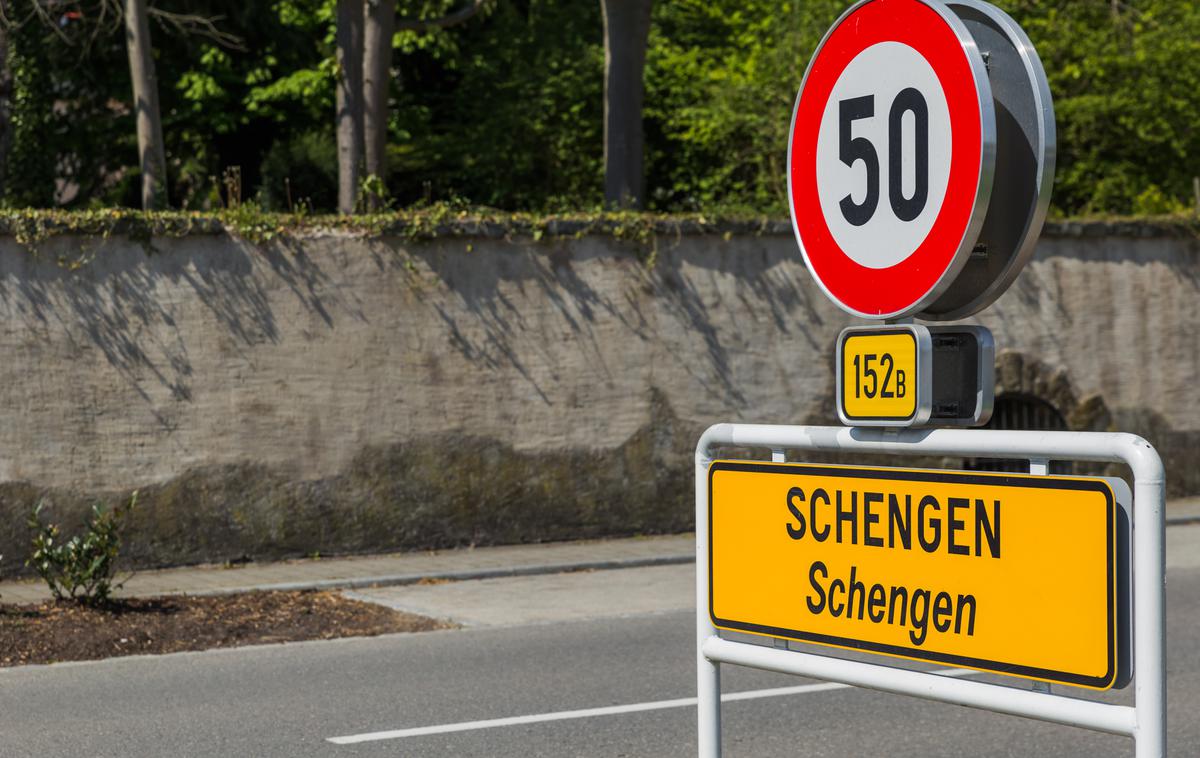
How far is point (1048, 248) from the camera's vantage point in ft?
48.0

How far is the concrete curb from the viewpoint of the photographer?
35.0 ft

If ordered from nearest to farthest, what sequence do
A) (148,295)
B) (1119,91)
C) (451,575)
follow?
(451,575)
(148,295)
(1119,91)

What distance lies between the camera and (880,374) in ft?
9.98

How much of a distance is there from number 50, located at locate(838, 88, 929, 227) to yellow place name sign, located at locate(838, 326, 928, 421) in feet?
0.85

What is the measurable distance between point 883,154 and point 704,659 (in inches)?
47.9

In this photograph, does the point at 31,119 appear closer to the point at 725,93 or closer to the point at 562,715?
the point at 725,93

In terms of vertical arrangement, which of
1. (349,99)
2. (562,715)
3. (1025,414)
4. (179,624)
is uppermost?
(349,99)

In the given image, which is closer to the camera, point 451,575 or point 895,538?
point 895,538

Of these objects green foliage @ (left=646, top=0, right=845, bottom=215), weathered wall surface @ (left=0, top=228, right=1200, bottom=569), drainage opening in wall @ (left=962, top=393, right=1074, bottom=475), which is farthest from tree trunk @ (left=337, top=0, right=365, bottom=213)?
drainage opening in wall @ (left=962, top=393, right=1074, bottom=475)

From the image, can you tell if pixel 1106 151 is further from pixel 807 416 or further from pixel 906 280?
pixel 906 280

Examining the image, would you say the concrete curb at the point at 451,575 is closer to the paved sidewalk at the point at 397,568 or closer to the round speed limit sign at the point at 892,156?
the paved sidewalk at the point at 397,568


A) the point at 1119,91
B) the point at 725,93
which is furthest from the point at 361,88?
the point at 1119,91

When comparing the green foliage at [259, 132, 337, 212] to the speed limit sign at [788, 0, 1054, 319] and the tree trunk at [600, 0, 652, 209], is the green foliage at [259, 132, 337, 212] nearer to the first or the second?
the tree trunk at [600, 0, 652, 209]

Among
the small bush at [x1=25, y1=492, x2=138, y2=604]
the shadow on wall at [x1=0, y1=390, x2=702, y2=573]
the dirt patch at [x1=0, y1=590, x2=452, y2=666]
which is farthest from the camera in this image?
the shadow on wall at [x1=0, y1=390, x2=702, y2=573]
